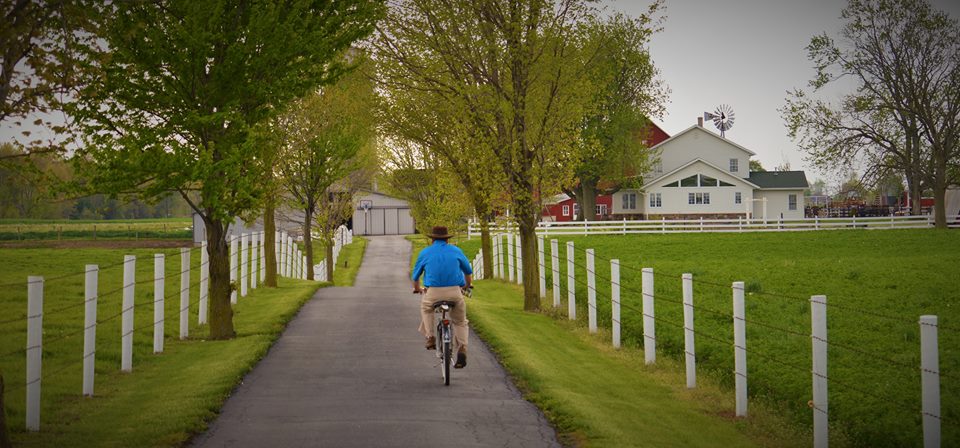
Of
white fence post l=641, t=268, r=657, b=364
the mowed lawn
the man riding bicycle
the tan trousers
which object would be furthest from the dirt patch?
the man riding bicycle

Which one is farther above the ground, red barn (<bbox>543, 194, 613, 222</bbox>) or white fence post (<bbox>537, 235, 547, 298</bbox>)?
red barn (<bbox>543, 194, 613, 222</bbox>)

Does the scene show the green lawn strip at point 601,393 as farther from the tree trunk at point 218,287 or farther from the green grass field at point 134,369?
the tree trunk at point 218,287

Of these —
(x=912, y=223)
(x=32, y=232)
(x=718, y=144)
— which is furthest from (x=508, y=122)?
(x=718, y=144)

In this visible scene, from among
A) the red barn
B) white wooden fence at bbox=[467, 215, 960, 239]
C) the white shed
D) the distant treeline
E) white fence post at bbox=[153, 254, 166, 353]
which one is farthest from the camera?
the white shed

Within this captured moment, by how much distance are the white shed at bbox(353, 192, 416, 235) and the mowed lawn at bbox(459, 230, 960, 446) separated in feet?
159

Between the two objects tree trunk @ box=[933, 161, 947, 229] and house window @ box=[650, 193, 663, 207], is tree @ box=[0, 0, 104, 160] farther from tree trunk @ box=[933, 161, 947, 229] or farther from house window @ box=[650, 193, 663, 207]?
house window @ box=[650, 193, 663, 207]

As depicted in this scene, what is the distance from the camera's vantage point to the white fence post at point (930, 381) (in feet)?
28.5

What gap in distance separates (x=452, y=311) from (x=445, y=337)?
779 mm

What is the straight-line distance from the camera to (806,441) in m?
11.5

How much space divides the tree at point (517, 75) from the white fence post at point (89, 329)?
12.2 meters

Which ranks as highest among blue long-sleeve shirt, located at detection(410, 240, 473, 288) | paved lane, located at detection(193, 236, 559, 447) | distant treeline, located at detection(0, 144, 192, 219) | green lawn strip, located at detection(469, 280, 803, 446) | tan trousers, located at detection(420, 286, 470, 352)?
distant treeline, located at detection(0, 144, 192, 219)

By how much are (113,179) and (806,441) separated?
11.0 metres

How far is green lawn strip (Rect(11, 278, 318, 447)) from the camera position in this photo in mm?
9797

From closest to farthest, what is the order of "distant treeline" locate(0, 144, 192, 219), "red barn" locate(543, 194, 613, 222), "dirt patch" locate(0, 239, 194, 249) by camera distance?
"distant treeline" locate(0, 144, 192, 219)
"dirt patch" locate(0, 239, 194, 249)
"red barn" locate(543, 194, 613, 222)
